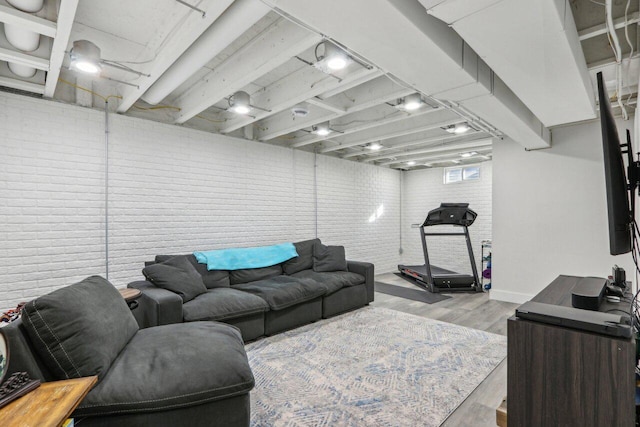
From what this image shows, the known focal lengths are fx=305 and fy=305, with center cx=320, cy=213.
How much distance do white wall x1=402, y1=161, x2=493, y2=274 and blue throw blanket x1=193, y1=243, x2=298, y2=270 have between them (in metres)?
3.94

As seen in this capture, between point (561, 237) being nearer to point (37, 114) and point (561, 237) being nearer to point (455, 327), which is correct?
point (455, 327)

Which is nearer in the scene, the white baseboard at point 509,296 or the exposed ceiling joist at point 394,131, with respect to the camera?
the exposed ceiling joist at point 394,131

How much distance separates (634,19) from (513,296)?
3748 mm

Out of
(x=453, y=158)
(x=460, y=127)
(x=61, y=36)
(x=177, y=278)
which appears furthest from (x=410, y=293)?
(x=61, y=36)

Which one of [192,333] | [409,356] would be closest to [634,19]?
[409,356]

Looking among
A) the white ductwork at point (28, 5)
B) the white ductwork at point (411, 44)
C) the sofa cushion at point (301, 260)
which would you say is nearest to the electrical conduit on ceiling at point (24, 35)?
the white ductwork at point (28, 5)

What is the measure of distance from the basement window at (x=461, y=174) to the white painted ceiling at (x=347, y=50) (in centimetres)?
243

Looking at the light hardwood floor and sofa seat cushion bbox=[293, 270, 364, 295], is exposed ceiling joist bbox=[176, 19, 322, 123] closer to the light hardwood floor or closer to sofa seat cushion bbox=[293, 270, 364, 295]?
sofa seat cushion bbox=[293, 270, 364, 295]

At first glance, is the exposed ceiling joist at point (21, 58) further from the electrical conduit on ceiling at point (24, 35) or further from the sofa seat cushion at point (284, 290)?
the sofa seat cushion at point (284, 290)

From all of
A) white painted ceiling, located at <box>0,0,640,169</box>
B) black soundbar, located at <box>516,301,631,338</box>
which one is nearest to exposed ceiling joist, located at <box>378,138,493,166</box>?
white painted ceiling, located at <box>0,0,640,169</box>

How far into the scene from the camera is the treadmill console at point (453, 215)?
546cm

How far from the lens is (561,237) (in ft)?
13.8

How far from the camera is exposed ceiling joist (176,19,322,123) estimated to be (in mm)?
2193

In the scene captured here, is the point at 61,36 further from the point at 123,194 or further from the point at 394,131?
the point at 394,131
